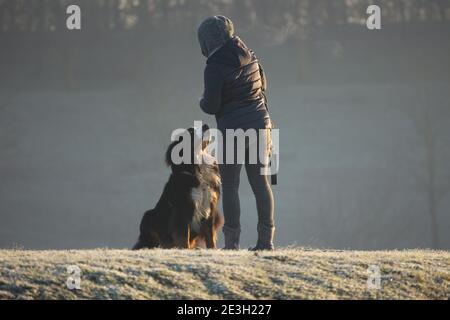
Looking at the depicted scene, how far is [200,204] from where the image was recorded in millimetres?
9500

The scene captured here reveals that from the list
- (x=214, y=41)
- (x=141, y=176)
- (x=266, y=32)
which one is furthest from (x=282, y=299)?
(x=266, y=32)

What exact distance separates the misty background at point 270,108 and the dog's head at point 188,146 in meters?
22.9

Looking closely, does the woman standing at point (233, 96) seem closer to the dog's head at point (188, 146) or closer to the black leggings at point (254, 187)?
the black leggings at point (254, 187)

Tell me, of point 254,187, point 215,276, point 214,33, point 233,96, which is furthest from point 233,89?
point 215,276

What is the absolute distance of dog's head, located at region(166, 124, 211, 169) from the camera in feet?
31.0

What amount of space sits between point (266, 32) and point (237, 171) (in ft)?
96.1

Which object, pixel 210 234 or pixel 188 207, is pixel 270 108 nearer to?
pixel 210 234

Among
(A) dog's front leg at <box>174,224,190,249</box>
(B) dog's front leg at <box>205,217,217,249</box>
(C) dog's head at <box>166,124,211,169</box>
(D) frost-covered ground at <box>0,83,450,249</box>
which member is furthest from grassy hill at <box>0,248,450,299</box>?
(D) frost-covered ground at <box>0,83,450,249</box>

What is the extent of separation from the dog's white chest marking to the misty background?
22.8 m

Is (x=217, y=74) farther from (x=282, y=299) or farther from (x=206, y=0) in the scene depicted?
(x=206, y=0)

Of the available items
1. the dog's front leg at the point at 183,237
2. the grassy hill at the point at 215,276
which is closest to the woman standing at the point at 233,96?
the grassy hill at the point at 215,276

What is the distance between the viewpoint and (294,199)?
3362 cm

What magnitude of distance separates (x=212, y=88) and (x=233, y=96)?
0.70 ft
